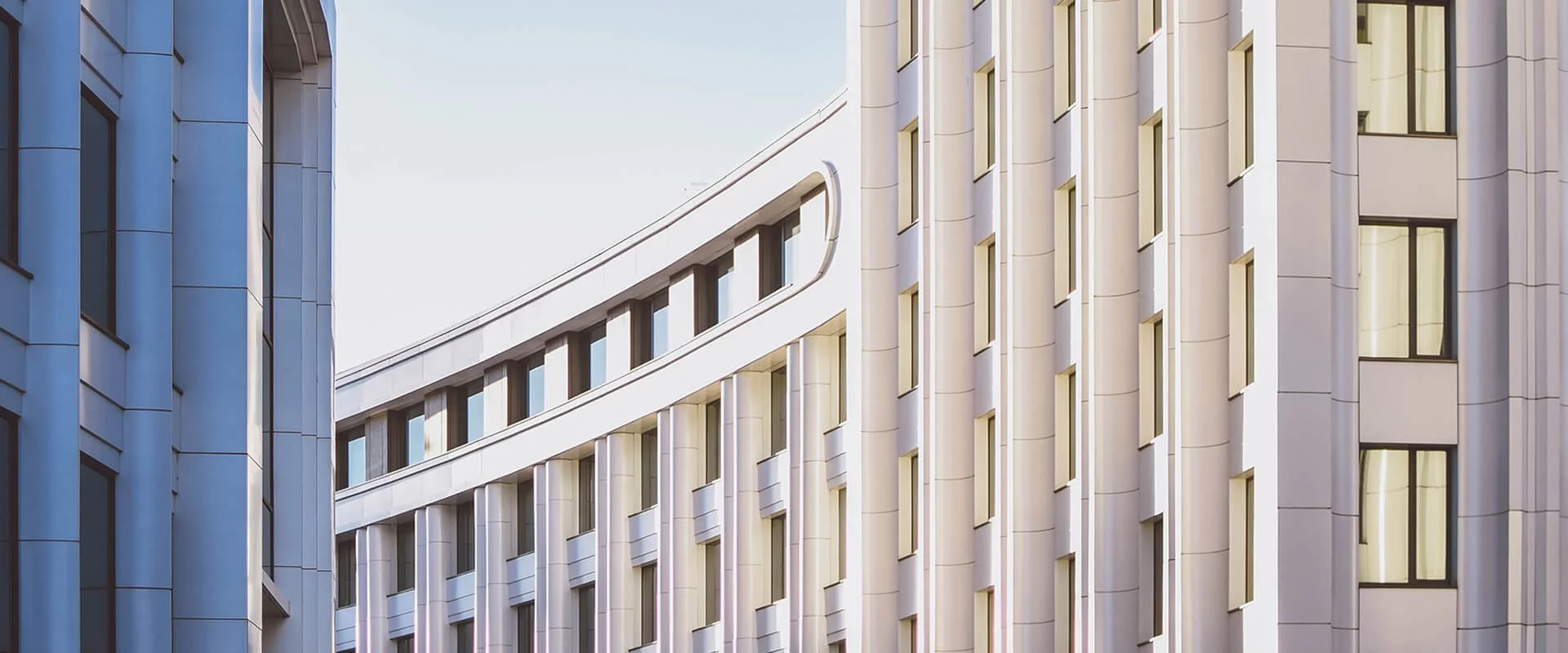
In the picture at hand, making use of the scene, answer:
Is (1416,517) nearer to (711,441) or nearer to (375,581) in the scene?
(711,441)

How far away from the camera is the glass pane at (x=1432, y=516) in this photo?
39.2 metres

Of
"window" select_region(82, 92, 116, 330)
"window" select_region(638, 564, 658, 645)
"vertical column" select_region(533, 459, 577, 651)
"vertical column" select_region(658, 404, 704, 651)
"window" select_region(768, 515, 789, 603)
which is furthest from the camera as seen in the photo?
"vertical column" select_region(533, 459, 577, 651)

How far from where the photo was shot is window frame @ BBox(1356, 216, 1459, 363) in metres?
39.6

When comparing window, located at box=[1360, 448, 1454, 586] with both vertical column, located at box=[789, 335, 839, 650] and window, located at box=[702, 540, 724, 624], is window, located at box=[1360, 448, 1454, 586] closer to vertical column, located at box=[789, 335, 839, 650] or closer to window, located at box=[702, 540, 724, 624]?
vertical column, located at box=[789, 335, 839, 650]

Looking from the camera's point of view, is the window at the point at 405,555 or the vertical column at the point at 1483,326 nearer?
the vertical column at the point at 1483,326

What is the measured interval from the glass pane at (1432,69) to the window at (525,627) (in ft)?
134

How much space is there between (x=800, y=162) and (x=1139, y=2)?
58.6 feet

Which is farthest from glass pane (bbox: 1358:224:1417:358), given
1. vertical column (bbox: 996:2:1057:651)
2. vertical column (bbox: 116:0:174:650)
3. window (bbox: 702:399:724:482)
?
window (bbox: 702:399:724:482)

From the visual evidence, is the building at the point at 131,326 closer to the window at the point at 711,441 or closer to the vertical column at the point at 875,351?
the vertical column at the point at 875,351

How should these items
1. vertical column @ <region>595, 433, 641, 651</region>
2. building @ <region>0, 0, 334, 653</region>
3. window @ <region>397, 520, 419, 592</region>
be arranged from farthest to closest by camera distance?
window @ <region>397, 520, 419, 592</region> → vertical column @ <region>595, 433, 641, 651</region> → building @ <region>0, 0, 334, 653</region>

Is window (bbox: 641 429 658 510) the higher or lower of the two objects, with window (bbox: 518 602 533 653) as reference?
higher

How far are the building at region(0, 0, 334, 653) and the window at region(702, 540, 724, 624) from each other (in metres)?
28.4

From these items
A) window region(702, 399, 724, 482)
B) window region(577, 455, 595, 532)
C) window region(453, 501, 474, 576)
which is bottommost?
window region(453, 501, 474, 576)

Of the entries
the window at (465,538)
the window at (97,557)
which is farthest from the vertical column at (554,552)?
the window at (97,557)
